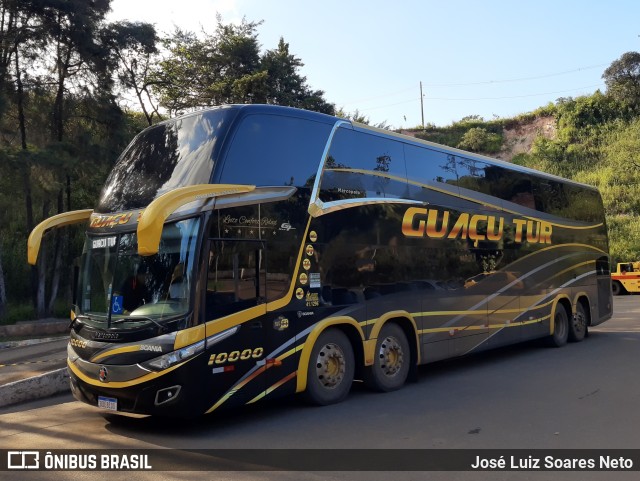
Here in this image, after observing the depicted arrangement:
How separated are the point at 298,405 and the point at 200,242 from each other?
295 centimetres

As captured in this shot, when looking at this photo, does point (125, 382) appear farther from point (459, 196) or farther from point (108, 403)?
point (459, 196)

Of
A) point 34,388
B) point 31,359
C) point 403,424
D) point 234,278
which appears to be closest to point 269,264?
point 234,278

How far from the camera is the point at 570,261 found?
588 inches

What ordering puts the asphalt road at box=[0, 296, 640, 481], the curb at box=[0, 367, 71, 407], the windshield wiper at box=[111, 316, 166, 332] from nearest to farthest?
the asphalt road at box=[0, 296, 640, 481] → the windshield wiper at box=[111, 316, 166, 332] → the curb at box=[0, 367, 71, 407]

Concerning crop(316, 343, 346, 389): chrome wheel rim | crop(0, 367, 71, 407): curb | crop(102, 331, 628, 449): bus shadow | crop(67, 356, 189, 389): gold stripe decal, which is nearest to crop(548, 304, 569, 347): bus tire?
crop(102, 331, 628, 449): bus shadow

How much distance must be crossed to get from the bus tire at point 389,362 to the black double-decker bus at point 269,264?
0.09 ft

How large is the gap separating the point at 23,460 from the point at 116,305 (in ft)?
6.18

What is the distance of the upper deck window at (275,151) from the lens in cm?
754

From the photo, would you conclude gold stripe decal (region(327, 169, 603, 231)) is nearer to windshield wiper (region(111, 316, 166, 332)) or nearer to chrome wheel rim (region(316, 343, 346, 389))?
chrome wheel rim (region(316, 343, 346, 389))

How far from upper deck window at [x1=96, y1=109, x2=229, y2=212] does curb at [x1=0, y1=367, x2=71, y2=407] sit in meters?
3.42

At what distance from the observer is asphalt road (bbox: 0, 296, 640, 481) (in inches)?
251

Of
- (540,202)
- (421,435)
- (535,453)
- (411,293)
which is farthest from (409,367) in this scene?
(540,202)

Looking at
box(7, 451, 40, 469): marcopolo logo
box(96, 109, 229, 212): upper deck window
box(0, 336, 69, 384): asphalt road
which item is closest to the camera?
box(7, 451, 40, 469): marcopolo logo

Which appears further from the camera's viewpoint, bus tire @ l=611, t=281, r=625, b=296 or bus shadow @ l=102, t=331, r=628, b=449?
bus tire @ l=611, t=281, r=625, b=296
